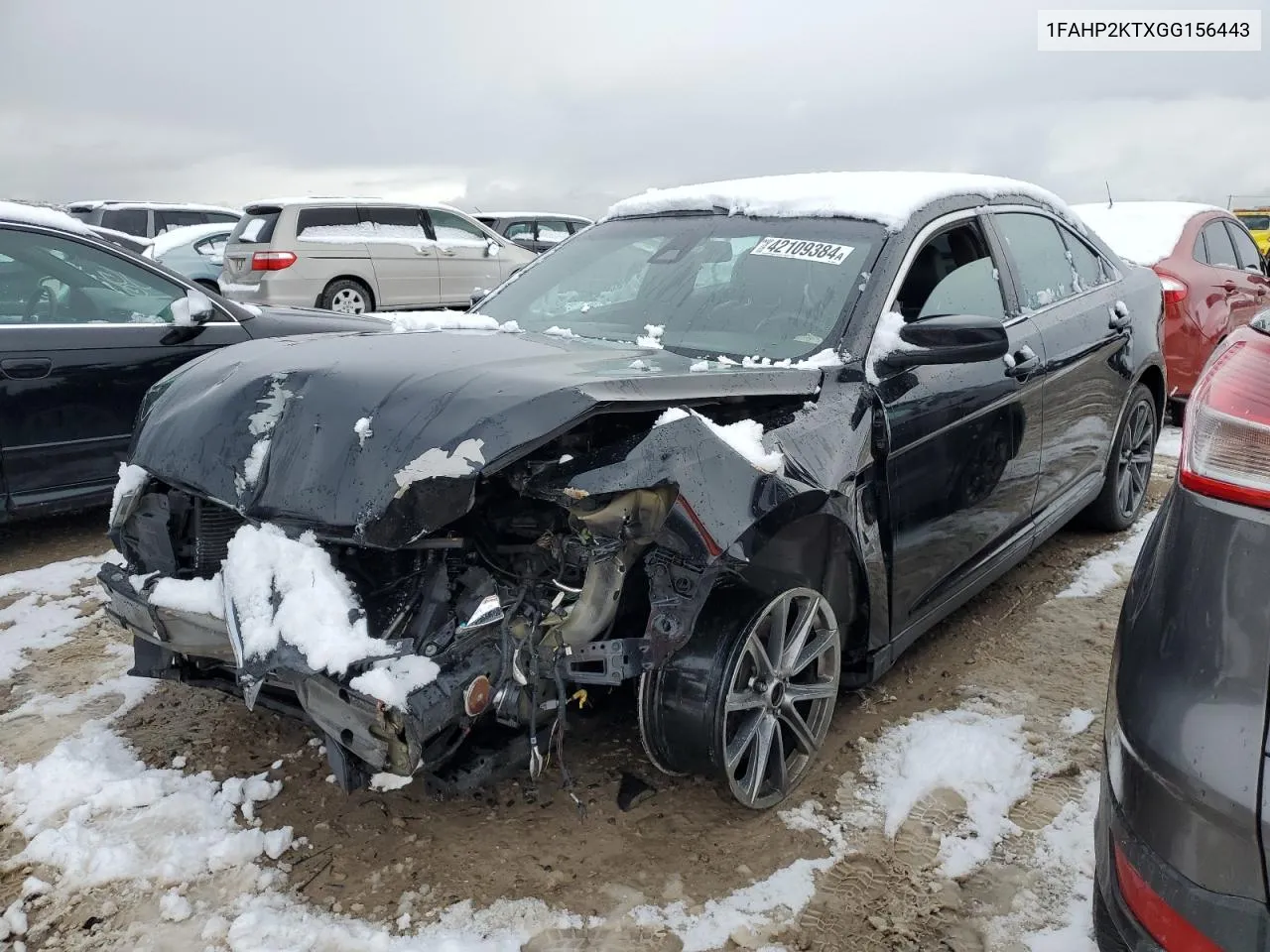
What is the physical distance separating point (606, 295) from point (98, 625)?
7.92 ft

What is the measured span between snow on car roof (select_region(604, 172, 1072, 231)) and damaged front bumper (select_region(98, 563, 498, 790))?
200cm

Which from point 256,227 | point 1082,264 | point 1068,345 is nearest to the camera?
point 1068,345

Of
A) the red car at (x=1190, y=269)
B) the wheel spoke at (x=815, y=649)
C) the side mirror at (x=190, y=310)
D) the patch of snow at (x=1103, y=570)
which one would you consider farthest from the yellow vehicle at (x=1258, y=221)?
the wheel spoke at (x=815, y=649)

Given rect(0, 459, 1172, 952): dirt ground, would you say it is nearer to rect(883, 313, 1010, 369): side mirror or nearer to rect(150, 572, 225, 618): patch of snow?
rect(150, 572, 225, 618): patch of snow

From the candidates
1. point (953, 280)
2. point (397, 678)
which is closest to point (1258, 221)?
point (953, 280)

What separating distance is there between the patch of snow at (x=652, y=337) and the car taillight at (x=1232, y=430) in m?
1.65

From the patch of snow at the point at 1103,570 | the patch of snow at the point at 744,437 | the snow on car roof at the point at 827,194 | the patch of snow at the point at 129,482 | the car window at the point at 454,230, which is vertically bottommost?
the patch of snow at the point at 1103,570

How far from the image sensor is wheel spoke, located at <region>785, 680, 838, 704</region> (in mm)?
2611

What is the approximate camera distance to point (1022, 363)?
11.2ft

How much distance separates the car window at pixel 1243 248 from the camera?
785 cm

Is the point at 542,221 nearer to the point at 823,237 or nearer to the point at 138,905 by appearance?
the point at 823,237

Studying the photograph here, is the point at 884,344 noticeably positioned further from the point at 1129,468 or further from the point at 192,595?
the point at 1129,468

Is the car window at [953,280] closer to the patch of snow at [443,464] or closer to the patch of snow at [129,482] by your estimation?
the patch of snow at [443,464]

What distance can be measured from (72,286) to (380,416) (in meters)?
3.42
